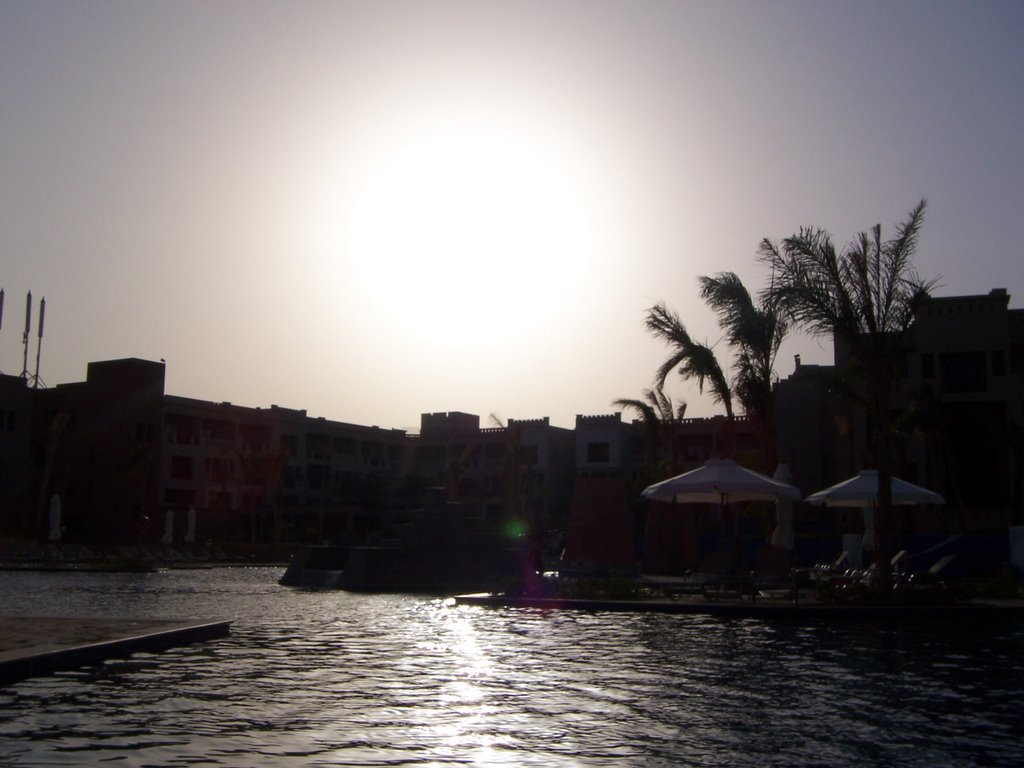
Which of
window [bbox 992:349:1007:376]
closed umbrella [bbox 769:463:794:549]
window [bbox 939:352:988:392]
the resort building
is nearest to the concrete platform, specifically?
closed umbrella [bbox 769:463:794:549]

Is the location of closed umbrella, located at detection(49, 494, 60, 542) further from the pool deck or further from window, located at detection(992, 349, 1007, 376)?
window, located at detection(992, 349, 1007, 376)

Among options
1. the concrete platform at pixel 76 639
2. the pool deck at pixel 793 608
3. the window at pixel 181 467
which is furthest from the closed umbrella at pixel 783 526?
the window at pixel 181 467

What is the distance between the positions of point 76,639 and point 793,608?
1190cm

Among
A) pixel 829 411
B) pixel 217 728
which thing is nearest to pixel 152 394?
pixel 829 411

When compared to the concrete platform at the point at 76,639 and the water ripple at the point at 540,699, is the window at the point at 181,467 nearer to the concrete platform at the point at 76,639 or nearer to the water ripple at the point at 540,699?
the water ripple at the point at 540,699

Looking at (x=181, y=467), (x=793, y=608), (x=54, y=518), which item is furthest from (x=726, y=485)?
(x=181, y=467)

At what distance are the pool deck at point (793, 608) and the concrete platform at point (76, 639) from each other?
8265mm

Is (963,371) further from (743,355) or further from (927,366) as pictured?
(743,355)

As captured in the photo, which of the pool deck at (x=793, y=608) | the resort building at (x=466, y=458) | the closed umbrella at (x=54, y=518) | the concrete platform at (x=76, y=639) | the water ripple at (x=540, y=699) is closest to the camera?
the water ripple at (x=540, y=699)

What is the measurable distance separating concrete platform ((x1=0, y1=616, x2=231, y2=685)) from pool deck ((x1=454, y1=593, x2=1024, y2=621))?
8265 millimetres

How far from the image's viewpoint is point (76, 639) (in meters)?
12.2

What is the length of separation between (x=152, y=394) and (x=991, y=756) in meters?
63.5

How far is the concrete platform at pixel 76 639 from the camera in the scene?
10.6 meters

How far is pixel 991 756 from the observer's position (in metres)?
7.47
